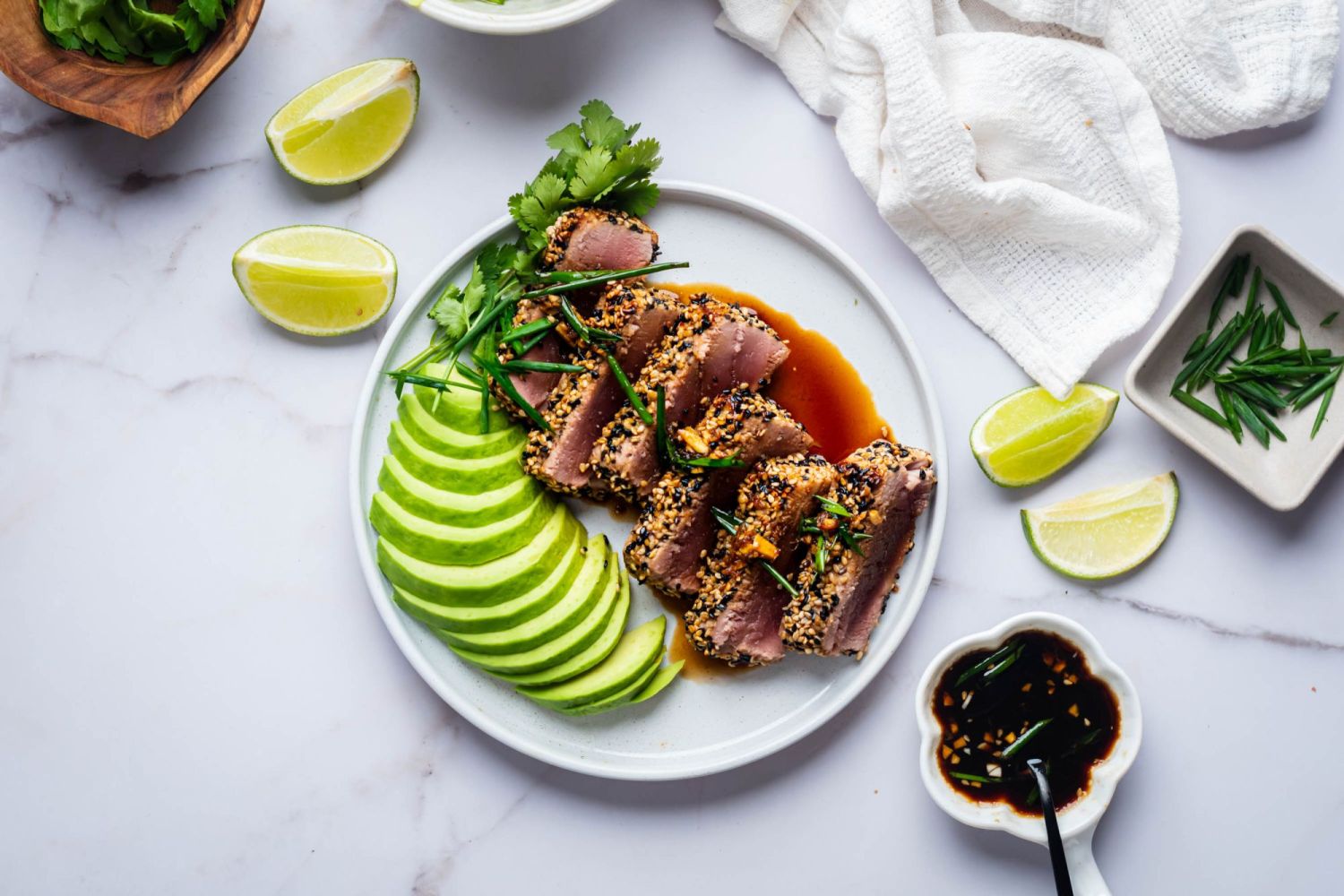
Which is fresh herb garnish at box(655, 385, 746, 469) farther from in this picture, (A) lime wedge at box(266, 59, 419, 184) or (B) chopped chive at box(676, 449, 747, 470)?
(A) lime wedge at box(266, 59, 419, 184)

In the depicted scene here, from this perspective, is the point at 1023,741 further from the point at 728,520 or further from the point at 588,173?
the point at 588,173

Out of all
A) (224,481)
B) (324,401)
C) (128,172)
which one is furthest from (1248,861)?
(128,172)

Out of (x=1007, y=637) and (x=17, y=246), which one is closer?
(x=1007, y=637)

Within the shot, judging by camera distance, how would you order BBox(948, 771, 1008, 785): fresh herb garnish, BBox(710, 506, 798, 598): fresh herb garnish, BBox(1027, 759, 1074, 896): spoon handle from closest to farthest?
BBox(1027, 759, 1074, 896): spoon handle < BBox(710, 506, 798, 598): fresh herb garnish < BBox(948, 771, 1008, 785): fresh herb garnish

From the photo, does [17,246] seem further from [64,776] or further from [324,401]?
[64,776]

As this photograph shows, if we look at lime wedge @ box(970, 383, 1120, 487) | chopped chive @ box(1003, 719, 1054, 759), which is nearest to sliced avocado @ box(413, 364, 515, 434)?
lime wedge @ box(970, 383, 1120, 487)

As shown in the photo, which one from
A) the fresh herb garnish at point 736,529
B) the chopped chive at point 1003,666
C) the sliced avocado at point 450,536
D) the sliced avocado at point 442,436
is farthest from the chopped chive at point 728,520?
the chopped chive at point 1003,666
